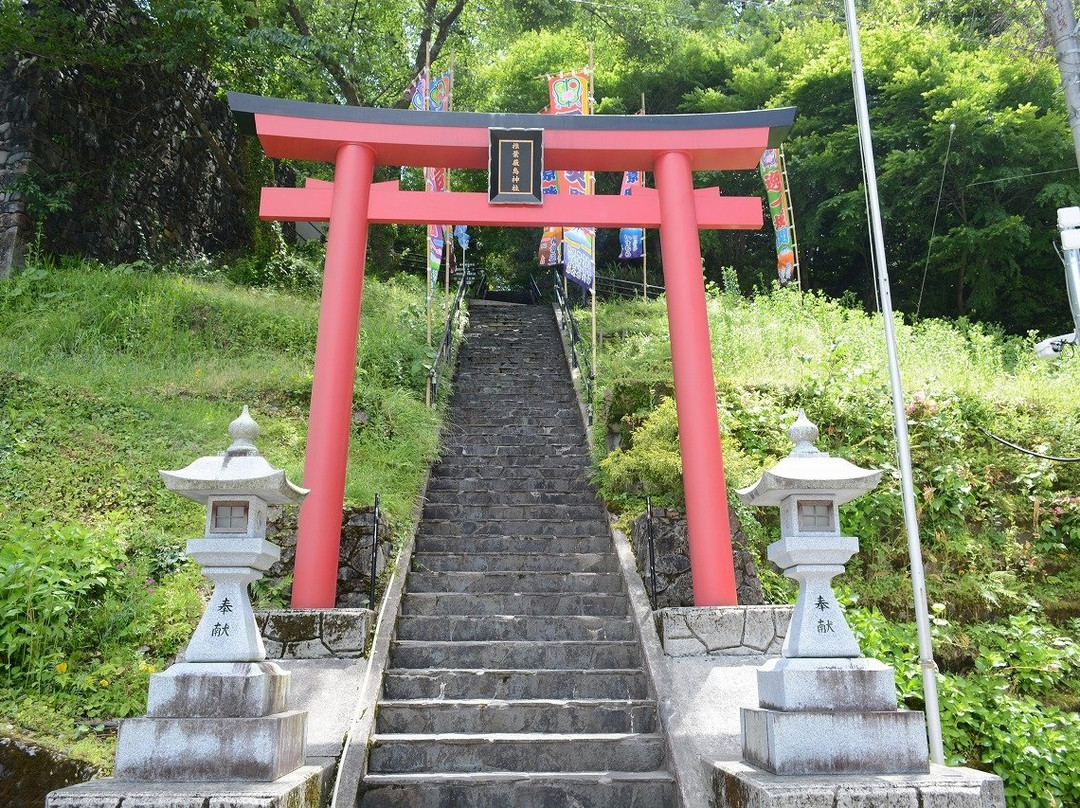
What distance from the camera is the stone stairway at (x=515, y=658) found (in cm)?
521

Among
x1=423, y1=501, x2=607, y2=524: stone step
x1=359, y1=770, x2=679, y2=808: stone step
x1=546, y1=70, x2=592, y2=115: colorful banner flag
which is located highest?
x1=546, y1=70, x2=592, y2=115: colorful banner flag

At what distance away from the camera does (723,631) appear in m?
6.45

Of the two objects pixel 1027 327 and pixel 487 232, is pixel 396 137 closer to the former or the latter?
pixel 1027 327

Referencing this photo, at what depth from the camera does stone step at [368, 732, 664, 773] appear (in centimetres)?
548

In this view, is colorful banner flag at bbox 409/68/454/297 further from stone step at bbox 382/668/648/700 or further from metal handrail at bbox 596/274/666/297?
metal handrail at bbox 596/274/666/297

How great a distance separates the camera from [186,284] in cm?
1425

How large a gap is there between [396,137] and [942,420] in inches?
258

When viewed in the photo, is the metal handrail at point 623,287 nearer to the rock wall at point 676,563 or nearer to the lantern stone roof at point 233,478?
the rock wall at point 676,563

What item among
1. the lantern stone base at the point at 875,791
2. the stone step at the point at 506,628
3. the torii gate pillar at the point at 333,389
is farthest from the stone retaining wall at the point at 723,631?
the torii gate pillar at the point at 333,389

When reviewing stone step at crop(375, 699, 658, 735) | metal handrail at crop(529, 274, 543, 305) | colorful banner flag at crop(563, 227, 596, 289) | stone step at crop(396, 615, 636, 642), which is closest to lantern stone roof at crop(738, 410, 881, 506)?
stone step at crop(375, 699, 658, 735)

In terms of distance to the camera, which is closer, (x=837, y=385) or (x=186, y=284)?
(x=837, y=385)

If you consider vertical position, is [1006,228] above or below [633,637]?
above

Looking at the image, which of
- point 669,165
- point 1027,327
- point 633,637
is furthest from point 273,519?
point 1027,327

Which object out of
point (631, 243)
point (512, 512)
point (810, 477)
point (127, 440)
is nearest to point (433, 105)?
point (631, 243)
